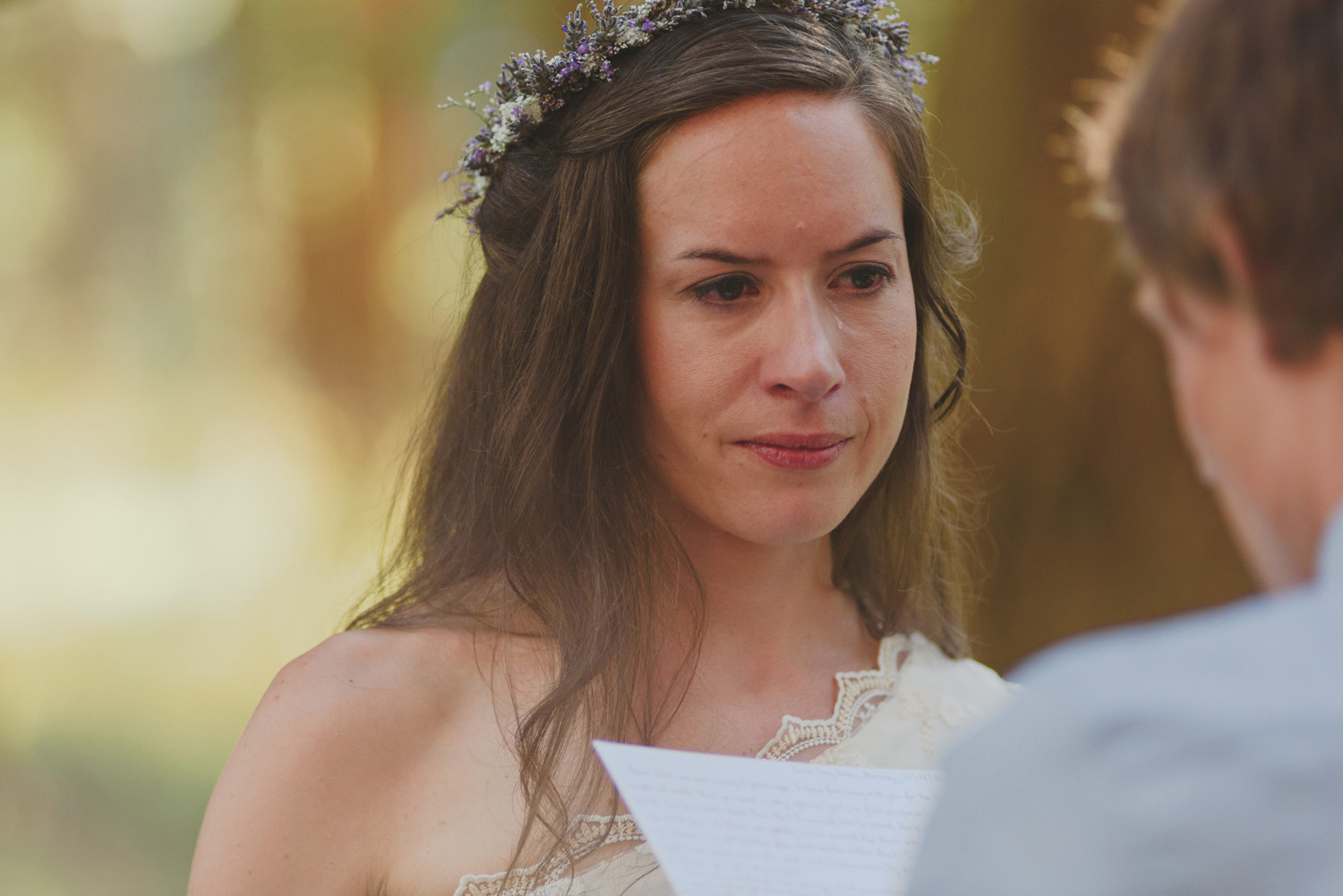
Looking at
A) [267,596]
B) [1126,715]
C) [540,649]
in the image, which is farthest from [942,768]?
[267,596]

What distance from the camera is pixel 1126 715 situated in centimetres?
69

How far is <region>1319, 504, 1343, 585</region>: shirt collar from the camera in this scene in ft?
2.34

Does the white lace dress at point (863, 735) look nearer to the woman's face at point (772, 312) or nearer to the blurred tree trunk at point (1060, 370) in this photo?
the woman's face at point (772, 312)

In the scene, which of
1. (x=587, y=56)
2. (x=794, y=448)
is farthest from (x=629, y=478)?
(x=587, y=56)

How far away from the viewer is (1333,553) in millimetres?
722

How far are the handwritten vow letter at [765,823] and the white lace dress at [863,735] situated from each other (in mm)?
585

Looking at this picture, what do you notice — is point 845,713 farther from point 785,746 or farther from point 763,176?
point 763,176

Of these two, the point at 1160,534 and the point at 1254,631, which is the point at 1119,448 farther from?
the point at 1254,631

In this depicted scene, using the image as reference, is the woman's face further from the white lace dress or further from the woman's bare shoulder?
the woman's bare shoulder

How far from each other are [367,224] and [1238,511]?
4.57 meters

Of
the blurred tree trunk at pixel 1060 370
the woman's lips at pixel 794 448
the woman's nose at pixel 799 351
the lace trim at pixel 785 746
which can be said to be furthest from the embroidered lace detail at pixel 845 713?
the blurred tree trunk at pixel 1060 370

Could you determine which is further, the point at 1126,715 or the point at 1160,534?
the point at 1160,534

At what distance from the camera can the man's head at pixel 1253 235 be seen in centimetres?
74

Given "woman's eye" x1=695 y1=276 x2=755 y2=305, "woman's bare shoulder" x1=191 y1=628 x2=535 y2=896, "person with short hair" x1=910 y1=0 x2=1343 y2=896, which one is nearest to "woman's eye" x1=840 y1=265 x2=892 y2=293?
"woman's eye" x1=695 y1=276 x2=755 y2=305
